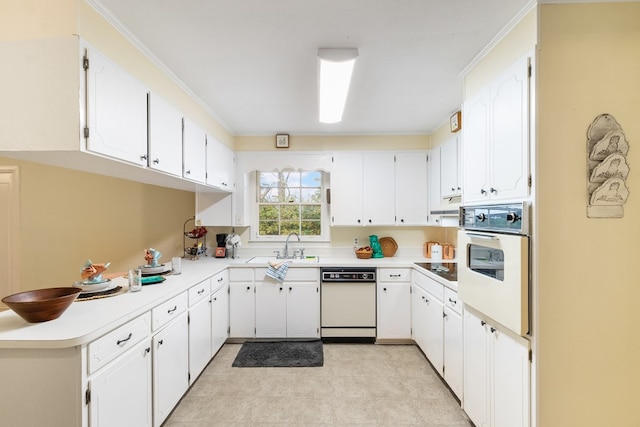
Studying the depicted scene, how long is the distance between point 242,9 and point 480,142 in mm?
1606

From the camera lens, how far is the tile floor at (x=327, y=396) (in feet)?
6.94

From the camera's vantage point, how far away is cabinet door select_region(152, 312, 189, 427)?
1.86 m

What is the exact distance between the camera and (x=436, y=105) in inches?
113

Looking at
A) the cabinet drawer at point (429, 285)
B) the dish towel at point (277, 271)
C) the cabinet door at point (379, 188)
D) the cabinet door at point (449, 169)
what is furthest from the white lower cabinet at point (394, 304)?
the dish towel at point (277, 271)

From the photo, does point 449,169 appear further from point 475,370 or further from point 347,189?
point 475,370

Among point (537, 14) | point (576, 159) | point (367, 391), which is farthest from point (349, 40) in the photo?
point (367, 391)

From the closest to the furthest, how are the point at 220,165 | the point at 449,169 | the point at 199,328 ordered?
the point at 199,328, the point at 449,169, the point at 220,165

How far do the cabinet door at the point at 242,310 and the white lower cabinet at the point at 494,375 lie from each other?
225cm

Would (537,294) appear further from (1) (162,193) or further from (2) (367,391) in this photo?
(1) (162,193)

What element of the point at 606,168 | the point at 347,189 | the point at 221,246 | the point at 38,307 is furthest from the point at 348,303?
the point at 38,307

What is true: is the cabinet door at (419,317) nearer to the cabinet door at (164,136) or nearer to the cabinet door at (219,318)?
the cabinet door at (219,318)

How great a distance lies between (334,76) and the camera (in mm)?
2064

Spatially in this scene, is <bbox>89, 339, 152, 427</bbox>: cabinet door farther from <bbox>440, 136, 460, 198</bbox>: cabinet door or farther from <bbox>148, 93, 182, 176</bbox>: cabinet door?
<bbox>440, 136, 460, 198</bbox>: cabinet door

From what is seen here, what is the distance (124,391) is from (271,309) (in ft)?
6.19
